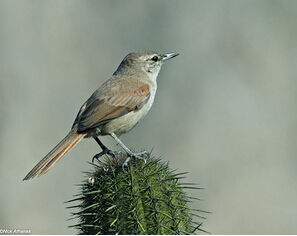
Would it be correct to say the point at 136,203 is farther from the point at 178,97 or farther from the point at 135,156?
the point at 178,97

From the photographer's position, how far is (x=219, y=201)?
1608 centimetres

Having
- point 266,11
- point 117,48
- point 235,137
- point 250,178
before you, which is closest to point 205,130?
point 235,137

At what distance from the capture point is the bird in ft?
19.8

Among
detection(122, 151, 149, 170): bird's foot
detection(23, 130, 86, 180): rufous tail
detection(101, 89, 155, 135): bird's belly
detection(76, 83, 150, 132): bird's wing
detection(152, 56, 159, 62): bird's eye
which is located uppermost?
detection(152, 56, 159, 62): bird's eye

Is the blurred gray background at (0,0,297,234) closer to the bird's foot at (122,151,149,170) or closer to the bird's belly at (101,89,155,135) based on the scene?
the bird's belly at (101,89,155,135)

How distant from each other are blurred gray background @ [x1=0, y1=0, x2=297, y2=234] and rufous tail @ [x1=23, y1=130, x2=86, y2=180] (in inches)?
382

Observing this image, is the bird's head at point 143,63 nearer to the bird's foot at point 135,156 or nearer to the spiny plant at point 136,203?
the bird's foot at point 135,156

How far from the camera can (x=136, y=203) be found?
14.0 feet

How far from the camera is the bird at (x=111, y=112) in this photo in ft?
19.8

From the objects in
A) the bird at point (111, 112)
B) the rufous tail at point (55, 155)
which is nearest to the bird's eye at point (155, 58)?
the bird at point (111, 112)

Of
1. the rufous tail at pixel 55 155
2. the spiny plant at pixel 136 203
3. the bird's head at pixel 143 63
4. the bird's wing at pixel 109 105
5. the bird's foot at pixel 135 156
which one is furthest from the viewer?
the bird's head at pixel 143 63

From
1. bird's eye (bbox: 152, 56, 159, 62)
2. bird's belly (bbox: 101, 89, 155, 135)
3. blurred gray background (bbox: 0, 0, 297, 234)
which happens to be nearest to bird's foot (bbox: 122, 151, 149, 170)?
bird's belly (bbox: 101, 89, 155, 135)

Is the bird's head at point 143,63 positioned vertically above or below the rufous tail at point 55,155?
above

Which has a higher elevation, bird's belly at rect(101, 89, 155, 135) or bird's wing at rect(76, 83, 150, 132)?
bird's wing at rect(76, 83, 150, 132)
